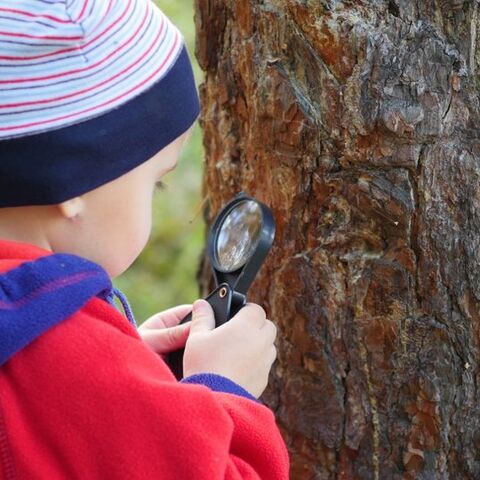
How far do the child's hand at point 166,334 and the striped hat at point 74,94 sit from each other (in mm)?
374

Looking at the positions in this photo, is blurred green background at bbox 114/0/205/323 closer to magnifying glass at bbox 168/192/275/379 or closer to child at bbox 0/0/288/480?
magnifying glass at bbox 168/192/275/379

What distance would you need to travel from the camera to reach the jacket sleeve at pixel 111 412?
124 centimetres

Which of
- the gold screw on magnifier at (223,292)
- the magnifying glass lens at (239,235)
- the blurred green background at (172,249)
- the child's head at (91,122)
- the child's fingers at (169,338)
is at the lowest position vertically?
the blurred green background at (172,249)

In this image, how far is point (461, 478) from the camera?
181 centimetres

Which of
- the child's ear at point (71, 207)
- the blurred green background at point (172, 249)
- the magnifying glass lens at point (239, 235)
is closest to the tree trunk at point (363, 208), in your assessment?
the magnifying glass lens at point (239, 235)

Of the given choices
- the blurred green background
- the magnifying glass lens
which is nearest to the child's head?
the magnifying glass lens

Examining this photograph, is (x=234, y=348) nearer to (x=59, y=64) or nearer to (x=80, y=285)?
(x=80, y=285)

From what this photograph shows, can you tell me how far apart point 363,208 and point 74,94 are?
64 cm

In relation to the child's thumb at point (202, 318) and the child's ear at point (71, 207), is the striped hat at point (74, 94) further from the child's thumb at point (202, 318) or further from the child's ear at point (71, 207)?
the child's thumb at point (202, 318)

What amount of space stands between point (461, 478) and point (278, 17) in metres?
0.97

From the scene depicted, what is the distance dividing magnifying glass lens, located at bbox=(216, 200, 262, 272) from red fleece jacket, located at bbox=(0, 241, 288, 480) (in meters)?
0.37

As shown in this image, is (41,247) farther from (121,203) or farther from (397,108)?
(397,108)

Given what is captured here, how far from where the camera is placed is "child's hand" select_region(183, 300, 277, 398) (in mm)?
1476

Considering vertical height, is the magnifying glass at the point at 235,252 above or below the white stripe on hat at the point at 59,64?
below
